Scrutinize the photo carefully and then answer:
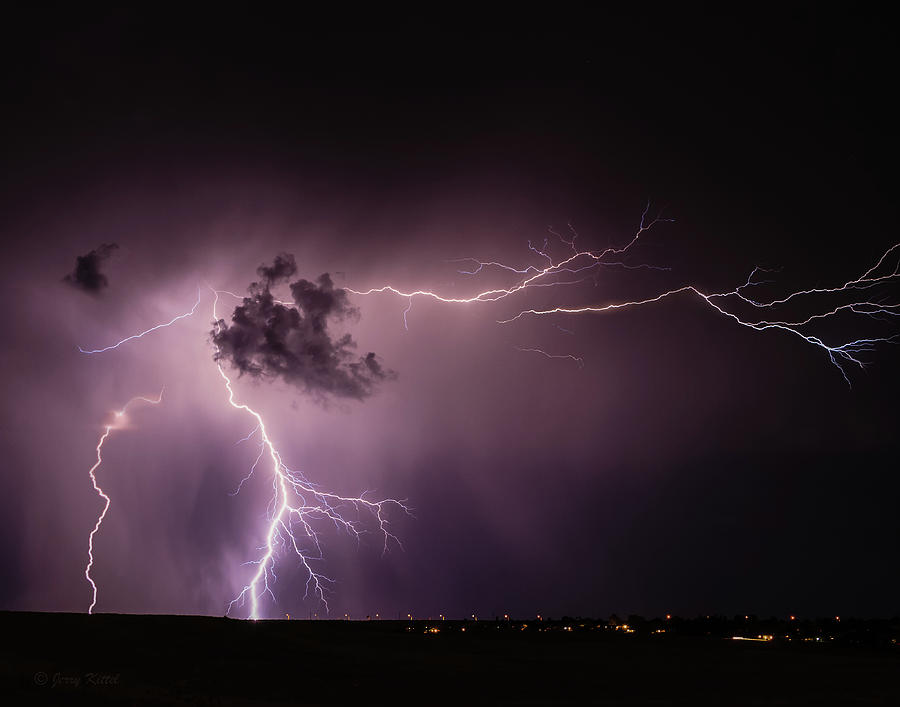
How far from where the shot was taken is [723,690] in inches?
618

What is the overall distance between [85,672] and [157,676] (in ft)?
3.75

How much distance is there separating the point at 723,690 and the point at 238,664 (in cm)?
999

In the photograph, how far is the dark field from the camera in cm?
1238

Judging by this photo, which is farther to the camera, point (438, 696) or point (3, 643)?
point (3, 643)

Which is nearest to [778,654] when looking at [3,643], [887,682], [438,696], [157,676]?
[887,682]

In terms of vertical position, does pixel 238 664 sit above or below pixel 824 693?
above

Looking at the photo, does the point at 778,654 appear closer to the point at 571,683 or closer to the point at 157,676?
the point at 571,683

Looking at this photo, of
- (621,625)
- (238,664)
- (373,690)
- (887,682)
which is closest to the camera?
→ (373,690)

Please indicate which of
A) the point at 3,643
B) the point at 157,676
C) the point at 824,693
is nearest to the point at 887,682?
the point at 824,693

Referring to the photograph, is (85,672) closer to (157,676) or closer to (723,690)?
(157,676)

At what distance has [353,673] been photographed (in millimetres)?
16984

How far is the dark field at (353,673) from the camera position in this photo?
40.6 ft

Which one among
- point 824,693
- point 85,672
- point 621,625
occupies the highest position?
point 621,625

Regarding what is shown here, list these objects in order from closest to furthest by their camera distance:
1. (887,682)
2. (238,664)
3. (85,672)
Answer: (85,672) → (238,664) → (887,682)
